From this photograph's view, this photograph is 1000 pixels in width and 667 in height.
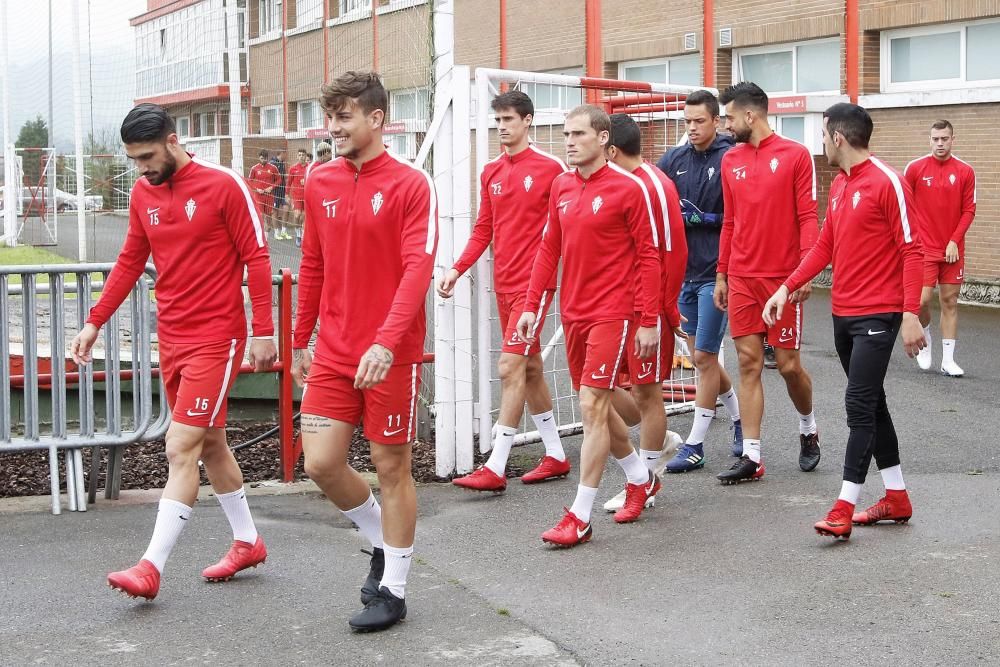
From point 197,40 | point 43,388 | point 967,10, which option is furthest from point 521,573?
point 967,10

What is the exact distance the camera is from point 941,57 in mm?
19109

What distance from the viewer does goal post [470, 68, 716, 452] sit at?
838 cm

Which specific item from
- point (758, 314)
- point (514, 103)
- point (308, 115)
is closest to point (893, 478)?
point (758, 314)

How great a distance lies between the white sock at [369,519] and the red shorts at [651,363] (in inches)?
68.1

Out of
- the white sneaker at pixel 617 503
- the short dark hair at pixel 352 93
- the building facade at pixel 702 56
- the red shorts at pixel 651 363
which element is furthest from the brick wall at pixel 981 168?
the short dark hair at pixel 352 93

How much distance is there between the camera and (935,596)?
5.49 meters

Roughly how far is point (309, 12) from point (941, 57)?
11255mm

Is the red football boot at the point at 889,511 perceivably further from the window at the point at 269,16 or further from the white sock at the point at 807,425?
the window at the point at 269,16

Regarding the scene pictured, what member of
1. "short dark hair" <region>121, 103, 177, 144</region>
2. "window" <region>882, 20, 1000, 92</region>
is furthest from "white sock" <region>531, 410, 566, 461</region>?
"window" <region>882, 20, 1000, 92</region>

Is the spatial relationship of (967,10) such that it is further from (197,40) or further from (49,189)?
(49,189)

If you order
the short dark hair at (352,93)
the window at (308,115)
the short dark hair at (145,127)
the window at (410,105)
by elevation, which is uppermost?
the window at (308,115)

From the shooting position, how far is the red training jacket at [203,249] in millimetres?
5688

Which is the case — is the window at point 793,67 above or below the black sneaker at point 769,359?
above

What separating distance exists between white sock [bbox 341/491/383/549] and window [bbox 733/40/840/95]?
1709 centimetres
